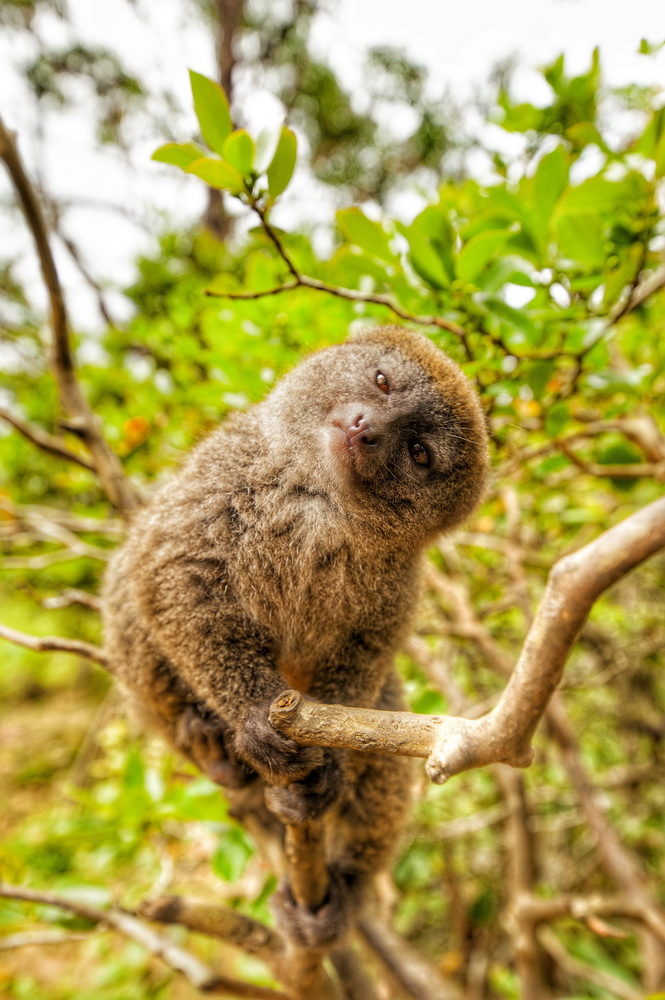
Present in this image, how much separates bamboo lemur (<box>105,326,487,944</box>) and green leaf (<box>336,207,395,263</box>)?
319 millimetres

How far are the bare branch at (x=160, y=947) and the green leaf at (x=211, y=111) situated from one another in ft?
8.99

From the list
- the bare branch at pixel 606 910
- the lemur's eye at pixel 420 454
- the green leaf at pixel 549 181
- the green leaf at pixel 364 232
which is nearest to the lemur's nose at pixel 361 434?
the lemur's eye at pixel 420 454

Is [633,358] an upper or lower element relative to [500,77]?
lower

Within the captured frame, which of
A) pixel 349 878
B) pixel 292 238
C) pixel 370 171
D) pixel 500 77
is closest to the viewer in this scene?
pixel 349 878

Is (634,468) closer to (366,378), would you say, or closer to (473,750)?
(366,378)

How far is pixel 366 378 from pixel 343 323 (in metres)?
0.86

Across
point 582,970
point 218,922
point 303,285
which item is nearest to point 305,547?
point 303,285

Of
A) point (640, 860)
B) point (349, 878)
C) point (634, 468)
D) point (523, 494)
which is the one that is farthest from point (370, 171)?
point (640, 860)

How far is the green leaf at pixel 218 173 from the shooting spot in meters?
1.70

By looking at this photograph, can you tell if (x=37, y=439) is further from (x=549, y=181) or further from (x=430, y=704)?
(x=549, y=181)

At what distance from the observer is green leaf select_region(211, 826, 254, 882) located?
265cm

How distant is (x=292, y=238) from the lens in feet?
9.19

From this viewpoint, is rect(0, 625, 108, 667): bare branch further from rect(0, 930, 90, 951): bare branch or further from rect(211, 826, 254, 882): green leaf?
rect(0, 930, 90, 951): bare branch

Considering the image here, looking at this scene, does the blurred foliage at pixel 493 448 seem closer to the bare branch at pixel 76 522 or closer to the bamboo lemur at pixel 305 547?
the bare branch at pixel 76 522
